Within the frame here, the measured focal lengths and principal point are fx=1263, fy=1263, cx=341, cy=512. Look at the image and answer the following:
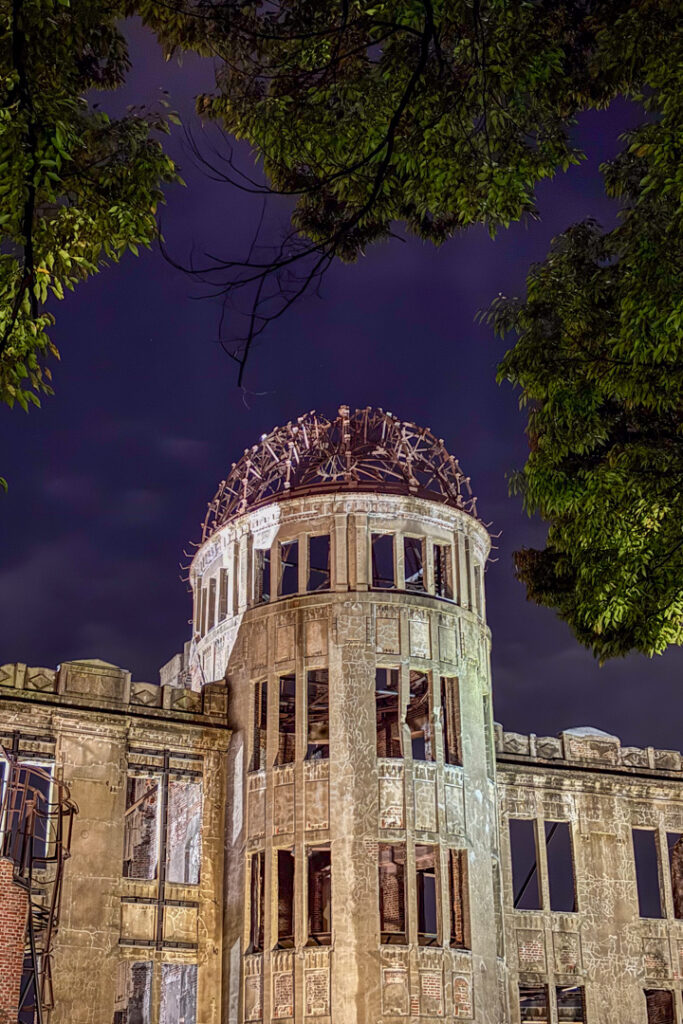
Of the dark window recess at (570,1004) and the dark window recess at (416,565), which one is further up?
the dark window recess at (416,565)

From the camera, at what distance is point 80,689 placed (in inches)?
1186

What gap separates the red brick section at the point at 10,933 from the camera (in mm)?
23156

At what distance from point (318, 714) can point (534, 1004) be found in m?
9.65

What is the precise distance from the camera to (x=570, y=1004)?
114 feet

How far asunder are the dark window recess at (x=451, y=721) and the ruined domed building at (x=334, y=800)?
0.07 metres

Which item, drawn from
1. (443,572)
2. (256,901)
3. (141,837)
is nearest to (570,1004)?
(256,901)

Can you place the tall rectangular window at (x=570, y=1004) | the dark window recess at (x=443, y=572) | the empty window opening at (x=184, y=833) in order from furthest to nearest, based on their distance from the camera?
1. the empty window opening at (x=184, y=833)
2. the tall rectangular window at (x=570, y=1004)
3. the dark window recess at (x=443, y=572)

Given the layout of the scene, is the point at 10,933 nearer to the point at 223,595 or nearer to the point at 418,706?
the point at 223,595

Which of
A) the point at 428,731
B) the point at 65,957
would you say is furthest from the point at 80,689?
the point at 428,731

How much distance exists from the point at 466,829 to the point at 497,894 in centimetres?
237

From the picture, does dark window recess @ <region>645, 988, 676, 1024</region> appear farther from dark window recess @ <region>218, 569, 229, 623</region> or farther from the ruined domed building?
dark window recess @ <region>218, 569, 229, 623</region>

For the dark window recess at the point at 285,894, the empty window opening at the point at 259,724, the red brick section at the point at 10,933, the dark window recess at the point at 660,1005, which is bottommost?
the dark window recess at the point at 660,1005

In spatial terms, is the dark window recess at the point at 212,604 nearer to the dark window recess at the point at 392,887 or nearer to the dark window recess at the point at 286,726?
the dark window recess at the point at 286,726

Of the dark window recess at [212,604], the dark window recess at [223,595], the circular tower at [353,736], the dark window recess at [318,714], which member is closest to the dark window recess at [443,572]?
the circular tower at [353,736]
